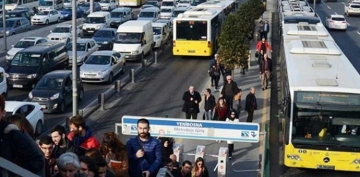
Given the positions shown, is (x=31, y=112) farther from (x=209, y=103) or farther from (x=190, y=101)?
(x=209, y=103)

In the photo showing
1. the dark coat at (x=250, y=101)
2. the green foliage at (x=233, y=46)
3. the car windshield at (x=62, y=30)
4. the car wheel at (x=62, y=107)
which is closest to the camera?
the dark coat at (x=250, y=101)

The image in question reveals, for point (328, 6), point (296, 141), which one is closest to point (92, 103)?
point (296, 141)

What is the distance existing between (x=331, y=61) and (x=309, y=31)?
6.75 m

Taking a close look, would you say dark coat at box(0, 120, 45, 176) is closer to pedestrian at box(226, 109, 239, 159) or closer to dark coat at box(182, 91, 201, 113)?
pedestrian at box(226, 109, 239, 159)

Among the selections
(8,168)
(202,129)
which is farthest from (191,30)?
(8,168)

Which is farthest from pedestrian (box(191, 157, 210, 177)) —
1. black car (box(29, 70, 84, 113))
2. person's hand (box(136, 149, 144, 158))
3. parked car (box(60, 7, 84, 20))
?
parked car (box(60, 7, 84, 20))

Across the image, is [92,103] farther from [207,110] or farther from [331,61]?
[331,61]

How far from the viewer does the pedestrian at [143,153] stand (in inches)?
338

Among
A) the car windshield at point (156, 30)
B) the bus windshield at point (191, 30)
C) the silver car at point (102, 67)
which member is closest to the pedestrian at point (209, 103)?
the silver car at point (102, 67)

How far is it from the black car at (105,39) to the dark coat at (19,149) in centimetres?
3106

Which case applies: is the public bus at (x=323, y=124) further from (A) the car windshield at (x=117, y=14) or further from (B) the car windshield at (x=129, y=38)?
(A) the car windshield at (x=117, y=14)

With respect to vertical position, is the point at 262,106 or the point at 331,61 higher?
the point at 331,61

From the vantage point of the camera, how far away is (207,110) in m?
19.8

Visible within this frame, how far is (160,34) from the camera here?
130 ft
